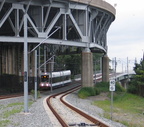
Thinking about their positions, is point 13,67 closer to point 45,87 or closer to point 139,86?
point 45,87

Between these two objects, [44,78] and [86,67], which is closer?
[86,67]

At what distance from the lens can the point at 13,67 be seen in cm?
6094

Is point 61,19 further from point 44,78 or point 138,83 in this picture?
point 138,83

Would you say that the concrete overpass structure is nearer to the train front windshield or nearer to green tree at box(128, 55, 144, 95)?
the train front windshield

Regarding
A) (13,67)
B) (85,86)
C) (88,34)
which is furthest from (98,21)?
(13,67)

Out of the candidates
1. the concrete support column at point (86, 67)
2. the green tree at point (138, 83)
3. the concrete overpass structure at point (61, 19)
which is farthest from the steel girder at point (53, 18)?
the green tree at point (138, 83)

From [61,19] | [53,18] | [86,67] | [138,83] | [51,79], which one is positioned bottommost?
[138,83]

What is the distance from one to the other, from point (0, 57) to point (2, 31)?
847cm

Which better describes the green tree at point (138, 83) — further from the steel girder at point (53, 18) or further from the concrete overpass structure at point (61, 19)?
the steel girder at point (53, 18)

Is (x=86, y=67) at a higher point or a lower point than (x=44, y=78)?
higher

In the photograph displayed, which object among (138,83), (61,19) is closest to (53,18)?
(61,19)

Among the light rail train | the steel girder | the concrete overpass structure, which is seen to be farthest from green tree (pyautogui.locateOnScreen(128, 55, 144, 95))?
the light rail train

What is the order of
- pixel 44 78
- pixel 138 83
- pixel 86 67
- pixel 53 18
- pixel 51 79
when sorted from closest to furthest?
1. pixel 53 18
2. pixel 86 67
3. pixel 138 83
4. pixel 51 79
5. pixel 44 78

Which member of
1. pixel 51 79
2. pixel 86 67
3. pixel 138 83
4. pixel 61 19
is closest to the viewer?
pixel 86 67
